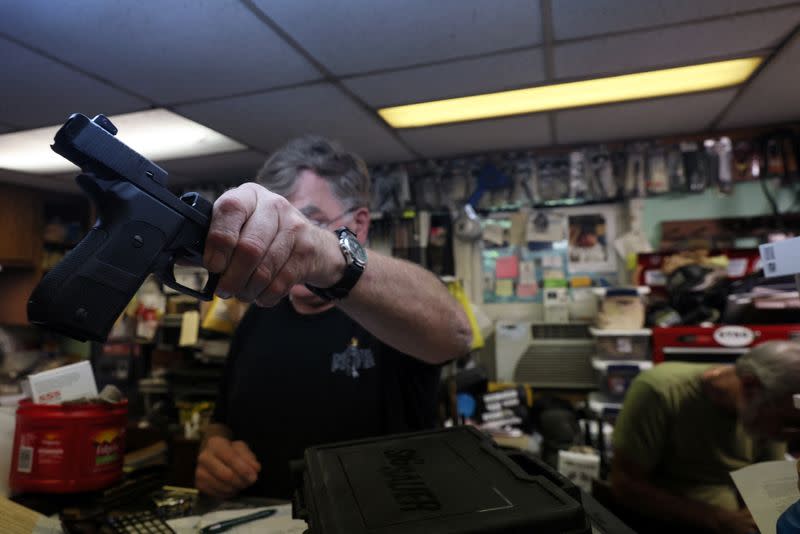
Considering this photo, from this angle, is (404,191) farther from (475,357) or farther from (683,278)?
(683,278)

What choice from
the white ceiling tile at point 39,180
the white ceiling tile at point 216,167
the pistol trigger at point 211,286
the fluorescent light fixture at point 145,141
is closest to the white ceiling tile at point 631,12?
the pistol trigger at point 211,286

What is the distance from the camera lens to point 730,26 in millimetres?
1662

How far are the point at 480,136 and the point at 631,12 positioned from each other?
127 centimetres

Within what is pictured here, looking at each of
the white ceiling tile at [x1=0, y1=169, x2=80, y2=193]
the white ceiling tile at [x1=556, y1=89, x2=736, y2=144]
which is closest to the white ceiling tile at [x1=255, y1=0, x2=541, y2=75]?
the white ceiling tile at [x1=556, y1=89, x2=736, y2=144]

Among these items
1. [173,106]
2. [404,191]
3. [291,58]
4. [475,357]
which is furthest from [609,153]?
[173,106]

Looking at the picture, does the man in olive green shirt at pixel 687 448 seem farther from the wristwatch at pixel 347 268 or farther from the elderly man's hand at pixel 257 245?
the elderly man's hand at pixel 257 245

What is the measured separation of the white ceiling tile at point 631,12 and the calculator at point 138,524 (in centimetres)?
166

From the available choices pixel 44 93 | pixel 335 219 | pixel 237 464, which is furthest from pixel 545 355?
pixel 44 93

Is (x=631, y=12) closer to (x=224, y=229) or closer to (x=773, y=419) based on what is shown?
(x=773, y=419)

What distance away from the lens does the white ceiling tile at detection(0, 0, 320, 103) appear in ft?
4.82

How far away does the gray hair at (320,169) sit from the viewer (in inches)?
43.2

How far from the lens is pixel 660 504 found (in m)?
1.50

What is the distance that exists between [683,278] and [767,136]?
3.38 ft

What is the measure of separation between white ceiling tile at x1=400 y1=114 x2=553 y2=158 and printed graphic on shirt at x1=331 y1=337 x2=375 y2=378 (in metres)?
1.80
